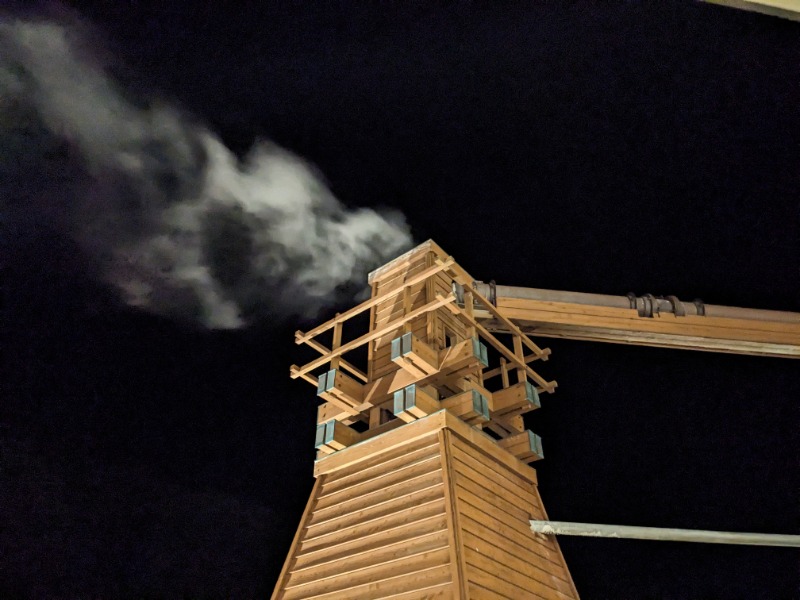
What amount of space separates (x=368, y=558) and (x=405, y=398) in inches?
77.3

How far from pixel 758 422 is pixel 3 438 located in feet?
58.6

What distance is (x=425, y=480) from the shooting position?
716 cm

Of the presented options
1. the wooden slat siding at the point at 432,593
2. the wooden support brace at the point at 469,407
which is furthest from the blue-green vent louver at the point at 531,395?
the wooden slat siding at the point at 432,593

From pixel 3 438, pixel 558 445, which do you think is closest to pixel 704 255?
pixel 558 445

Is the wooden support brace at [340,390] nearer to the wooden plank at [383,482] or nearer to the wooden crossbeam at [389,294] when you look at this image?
the wooden crossbeam at [389,294]

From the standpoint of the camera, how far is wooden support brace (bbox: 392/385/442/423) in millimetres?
7715

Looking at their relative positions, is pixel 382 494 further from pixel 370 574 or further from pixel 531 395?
pixel 531 395

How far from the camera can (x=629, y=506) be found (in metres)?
14.3

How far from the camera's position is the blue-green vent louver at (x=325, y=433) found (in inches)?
339

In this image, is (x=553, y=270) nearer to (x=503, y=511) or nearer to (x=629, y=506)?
(x=629, y=506)

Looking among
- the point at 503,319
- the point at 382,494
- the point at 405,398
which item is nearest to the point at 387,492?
the point at 382,494

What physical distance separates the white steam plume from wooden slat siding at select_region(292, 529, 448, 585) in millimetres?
9094

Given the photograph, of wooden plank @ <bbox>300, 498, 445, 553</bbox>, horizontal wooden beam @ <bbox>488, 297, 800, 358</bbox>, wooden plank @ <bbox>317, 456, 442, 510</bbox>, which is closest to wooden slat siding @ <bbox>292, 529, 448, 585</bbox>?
wooden plank @ <bbox>300, 498, 445, 553</bbox>

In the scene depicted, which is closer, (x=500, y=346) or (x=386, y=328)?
(x=386, y=328)
